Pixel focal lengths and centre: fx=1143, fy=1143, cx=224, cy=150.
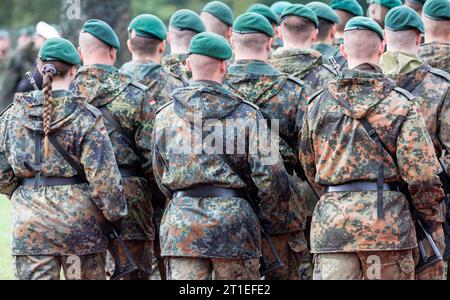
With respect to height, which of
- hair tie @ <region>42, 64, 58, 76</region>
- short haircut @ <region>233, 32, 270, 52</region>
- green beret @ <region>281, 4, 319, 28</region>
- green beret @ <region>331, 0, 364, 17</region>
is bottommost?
hair tie @ <region>42, 64, 58, 76</region>

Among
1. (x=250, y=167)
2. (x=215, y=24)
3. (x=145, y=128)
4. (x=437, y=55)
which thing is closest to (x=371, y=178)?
(x=250, y=167)

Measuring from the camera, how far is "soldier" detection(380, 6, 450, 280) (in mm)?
8422

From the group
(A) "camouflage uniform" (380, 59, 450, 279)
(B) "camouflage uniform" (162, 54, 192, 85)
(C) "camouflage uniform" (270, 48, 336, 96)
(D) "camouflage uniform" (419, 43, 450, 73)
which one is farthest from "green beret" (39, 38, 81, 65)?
(D) "camouflage uniform" (419, 43, 450, 73)

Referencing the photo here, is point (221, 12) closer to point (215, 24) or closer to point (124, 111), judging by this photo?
point (215, 24)

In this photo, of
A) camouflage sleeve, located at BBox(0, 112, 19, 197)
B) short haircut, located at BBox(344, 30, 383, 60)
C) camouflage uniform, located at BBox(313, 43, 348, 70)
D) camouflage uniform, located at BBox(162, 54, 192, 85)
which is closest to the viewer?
short haircut, located at BBox(344, 30, 383, 60)

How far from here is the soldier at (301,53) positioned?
9.62 meters

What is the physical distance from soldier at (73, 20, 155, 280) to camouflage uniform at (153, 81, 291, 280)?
40.1 inches

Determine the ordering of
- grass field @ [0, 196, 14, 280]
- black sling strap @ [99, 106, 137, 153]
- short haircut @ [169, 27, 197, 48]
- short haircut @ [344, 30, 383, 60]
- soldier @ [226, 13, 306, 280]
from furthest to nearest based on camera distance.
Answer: grass field @ [0, 196, 14, 280] < short haircut @ [169, 27, 197, 48] < black sling strap @ [99, 106, 137, 153] < soldier @ [226, 13, 306, 280] < short haircut @ [344, 30, 383, 60]

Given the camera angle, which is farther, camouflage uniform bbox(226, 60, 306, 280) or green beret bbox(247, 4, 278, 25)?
green beret bbox(247, 4, 278, 25)

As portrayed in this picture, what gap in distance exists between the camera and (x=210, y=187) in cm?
790

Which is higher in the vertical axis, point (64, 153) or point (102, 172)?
point (64, 153)

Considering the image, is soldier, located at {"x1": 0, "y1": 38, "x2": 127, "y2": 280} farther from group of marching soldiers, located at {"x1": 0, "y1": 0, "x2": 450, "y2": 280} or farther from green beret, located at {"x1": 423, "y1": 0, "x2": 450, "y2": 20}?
green beret, located at {"x1": 423, "y1": 0, "x2": 450, "y2": 20}

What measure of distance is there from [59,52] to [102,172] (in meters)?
0.92
